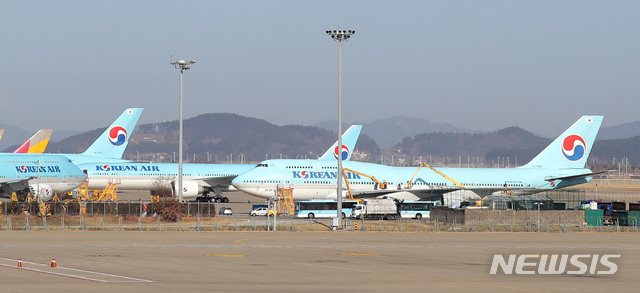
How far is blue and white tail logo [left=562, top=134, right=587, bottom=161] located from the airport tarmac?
4400cm

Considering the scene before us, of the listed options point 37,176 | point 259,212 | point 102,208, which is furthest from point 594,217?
point 37,176

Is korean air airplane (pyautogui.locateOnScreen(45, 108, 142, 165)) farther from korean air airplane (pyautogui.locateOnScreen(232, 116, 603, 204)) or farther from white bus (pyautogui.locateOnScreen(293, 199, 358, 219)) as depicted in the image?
white bus (pyautogui.locateOnScreen(293, 199, 358, 219))

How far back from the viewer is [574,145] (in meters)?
101

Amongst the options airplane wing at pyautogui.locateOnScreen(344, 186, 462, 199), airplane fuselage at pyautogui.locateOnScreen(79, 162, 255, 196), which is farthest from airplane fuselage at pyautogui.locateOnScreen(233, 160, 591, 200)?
airplane fuselage at pyautogui.locateOnScreen(79, 162, 255, 196)

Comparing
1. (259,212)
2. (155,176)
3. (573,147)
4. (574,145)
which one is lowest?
(259,212)

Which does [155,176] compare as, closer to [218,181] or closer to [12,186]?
[218,181]

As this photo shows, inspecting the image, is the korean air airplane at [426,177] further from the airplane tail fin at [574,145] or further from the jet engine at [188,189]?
the jet engine at [188,189]

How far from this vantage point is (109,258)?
37.5 metres

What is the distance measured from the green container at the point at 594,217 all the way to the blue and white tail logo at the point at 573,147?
28.2 m

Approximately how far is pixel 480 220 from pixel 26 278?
48089mm

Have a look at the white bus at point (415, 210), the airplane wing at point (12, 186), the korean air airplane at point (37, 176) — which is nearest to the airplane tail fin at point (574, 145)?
the white bus at point (415, 210)

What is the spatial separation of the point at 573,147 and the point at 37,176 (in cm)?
5825

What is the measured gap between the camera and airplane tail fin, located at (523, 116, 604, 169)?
328 ft

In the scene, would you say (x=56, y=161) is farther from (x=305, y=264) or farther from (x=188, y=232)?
(x=305, y=264)
